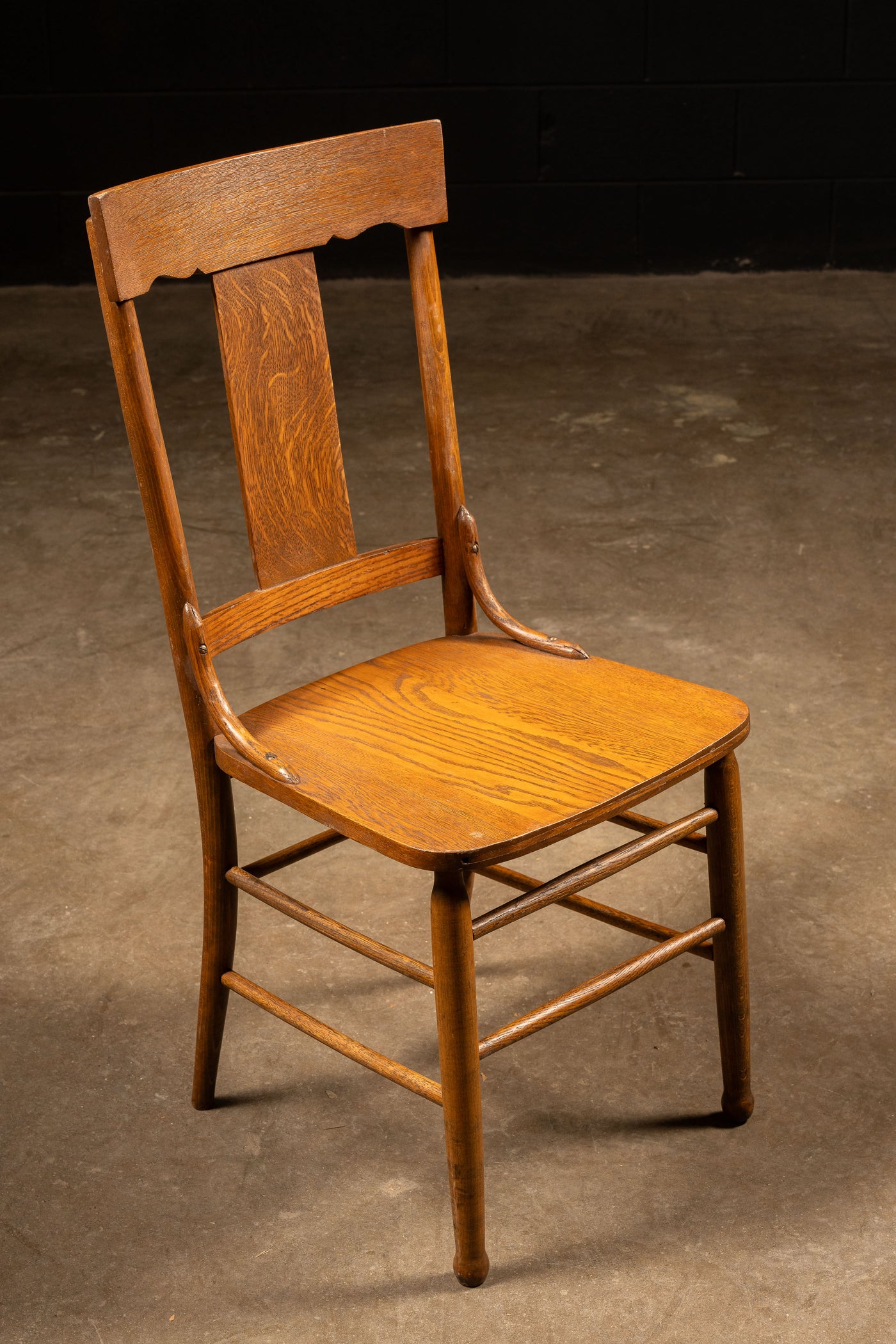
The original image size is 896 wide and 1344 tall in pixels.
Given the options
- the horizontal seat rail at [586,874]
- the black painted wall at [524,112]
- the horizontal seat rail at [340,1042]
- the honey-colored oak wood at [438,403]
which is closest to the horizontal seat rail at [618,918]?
the horizontal seat rail at [586,874]

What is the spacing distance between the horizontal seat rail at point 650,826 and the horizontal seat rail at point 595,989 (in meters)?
0.08

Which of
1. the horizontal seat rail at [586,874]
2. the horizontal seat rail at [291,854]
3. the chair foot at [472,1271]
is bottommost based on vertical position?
the chair foot at [472,1271]

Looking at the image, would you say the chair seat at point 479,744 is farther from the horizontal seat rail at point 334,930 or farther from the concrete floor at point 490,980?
the concrete floor at point 490,980

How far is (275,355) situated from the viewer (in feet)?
4.92

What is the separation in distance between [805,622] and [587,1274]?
1.61 meters

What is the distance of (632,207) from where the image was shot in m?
5.34

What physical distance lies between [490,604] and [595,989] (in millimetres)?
449

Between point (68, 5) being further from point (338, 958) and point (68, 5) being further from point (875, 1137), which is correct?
point (875, 1137)

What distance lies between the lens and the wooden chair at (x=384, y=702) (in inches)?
52.0

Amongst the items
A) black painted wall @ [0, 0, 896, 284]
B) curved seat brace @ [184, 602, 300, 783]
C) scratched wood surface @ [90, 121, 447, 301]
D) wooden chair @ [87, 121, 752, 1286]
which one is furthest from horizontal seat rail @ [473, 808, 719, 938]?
black painted wall @ [0, 0, 896, 284]

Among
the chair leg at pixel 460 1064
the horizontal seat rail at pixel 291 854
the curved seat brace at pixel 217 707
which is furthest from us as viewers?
Result: the horizontal seat rail at pixel 291 854

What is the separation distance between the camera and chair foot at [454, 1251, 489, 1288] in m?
1.40

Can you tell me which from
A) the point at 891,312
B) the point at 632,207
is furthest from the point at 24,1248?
the point at 632,207

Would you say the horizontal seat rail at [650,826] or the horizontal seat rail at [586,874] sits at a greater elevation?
the horizontal seat rail at [586,874]
